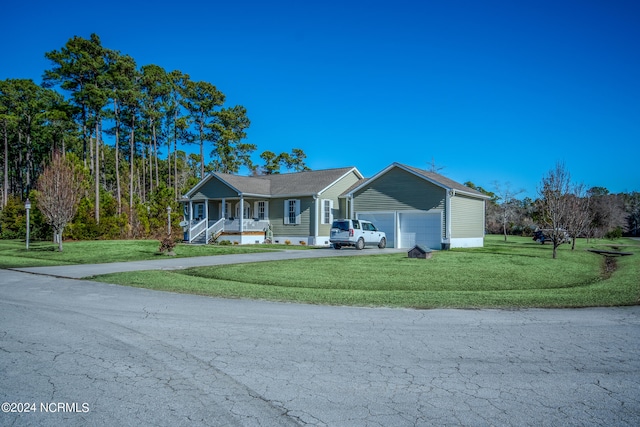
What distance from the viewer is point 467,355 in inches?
215

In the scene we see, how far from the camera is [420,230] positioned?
27375 mm

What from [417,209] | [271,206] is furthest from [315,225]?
[417,209]

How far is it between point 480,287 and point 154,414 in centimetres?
985

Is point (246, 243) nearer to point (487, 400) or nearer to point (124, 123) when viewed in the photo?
point (487, 400)

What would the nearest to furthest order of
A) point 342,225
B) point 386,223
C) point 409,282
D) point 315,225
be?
point 409,282, point 342,225, point 386,223, point 315,225

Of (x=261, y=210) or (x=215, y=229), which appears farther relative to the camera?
(x=261, y=210)

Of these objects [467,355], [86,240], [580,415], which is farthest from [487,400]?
[86,240]

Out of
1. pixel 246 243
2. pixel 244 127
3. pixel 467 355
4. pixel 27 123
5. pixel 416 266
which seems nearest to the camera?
pixel 467 355

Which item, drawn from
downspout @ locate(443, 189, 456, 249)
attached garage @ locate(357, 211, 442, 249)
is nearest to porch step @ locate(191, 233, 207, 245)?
attached garage @ locate(357, 211, 442, 249)

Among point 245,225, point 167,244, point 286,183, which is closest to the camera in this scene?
point 167,244

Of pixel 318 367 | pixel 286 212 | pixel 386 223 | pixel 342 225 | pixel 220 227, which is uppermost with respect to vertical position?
pixel 286 212

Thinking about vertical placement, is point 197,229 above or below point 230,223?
below

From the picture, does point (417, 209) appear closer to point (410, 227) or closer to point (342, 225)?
point (410, 227)

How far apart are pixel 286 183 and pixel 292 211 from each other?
3.37m
